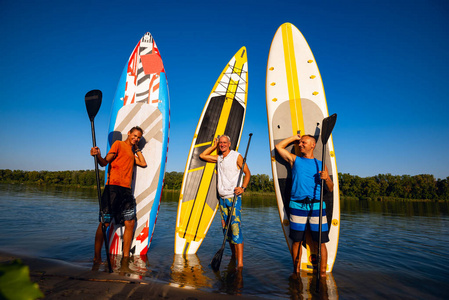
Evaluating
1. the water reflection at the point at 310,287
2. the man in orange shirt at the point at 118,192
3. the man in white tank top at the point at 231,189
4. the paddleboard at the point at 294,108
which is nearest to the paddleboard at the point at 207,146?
the paddleboard at the point at 294,108

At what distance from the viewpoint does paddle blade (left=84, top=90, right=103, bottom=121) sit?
3.76m

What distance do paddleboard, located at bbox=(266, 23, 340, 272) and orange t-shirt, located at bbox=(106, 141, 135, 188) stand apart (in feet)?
8.02

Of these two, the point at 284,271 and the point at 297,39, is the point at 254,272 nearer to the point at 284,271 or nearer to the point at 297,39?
the point at 284,271

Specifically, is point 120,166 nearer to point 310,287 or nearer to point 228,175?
point 228,175

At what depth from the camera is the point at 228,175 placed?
3.89 metres

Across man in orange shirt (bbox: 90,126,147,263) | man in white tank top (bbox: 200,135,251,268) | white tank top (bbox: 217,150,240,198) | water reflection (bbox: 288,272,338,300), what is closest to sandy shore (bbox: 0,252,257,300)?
water reflection (bbox: 288,272,338,300)

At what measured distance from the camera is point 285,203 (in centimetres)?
425

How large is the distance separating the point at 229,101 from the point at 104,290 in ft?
13.4

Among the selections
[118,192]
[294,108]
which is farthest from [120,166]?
[294,108]

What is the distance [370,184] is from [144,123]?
67.7 metres

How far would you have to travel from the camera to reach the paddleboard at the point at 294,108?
4059mm

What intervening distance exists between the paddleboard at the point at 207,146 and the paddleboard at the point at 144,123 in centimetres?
57

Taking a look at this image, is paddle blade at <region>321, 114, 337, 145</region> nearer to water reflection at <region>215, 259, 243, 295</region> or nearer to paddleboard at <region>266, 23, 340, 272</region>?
paddleboard at <region>266, 23, 340, 272</region>

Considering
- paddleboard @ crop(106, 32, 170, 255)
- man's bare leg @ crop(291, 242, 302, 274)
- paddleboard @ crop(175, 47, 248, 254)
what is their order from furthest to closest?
paddleboard @ crop(175, 47, 248, 254)
paddleboard @ crop(106, 32, 170, 255)
man's bare leg @ crop(291, 242, 302, 274)
